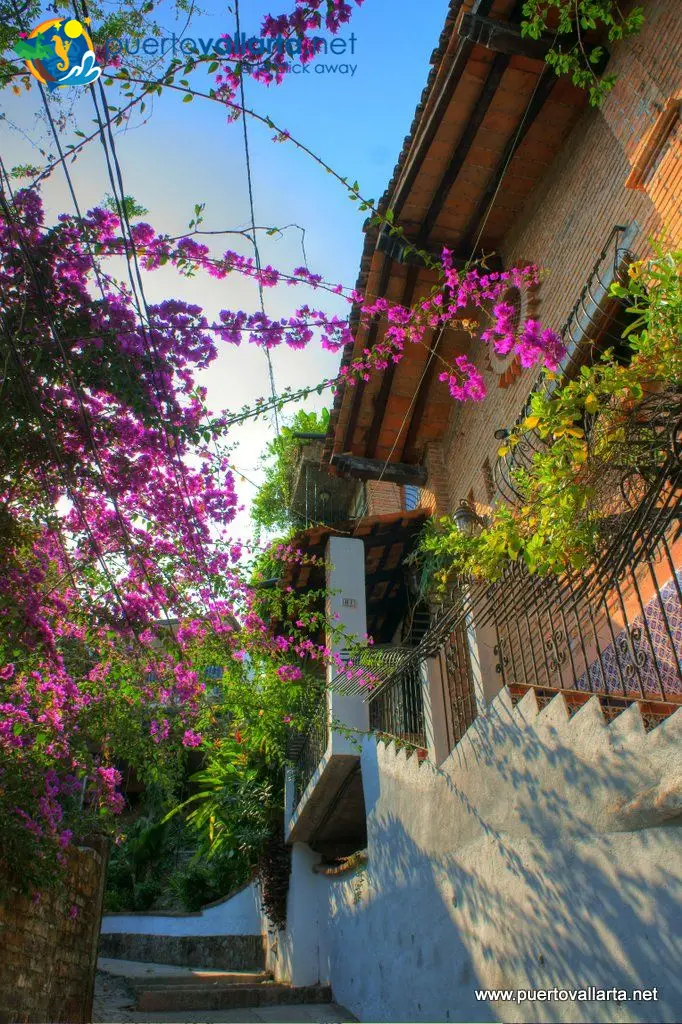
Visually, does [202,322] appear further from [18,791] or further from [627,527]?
[18,791]

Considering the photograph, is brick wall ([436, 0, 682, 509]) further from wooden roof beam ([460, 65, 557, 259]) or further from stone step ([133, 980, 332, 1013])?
stone step ([133, 980, 332, 1013])

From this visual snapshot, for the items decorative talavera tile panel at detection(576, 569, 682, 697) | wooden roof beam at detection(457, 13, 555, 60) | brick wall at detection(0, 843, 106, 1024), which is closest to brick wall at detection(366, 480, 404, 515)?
brick wall at detection(0, 843, 106, 1024)

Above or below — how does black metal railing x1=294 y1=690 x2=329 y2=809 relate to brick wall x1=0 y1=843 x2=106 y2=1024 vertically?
above

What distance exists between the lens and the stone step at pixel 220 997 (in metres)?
8.55

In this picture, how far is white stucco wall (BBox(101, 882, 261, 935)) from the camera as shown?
1402cm

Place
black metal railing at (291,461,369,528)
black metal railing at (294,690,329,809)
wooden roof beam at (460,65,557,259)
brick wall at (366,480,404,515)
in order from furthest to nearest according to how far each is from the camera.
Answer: black metal railing at (291,461,369,528) < brick wall at (366,480,404,515) < black metal railing at (294,690,329,809) < wooden roof beam at (460,65,557,259)

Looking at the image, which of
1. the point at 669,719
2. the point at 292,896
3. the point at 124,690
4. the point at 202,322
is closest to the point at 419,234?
the point at 202,322

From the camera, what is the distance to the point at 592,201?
7.53 m

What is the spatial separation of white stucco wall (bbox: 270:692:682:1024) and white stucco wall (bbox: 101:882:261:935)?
22.8 feet

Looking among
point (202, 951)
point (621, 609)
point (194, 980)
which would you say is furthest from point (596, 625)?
point (202, 951)

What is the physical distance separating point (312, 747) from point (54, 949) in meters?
4.47

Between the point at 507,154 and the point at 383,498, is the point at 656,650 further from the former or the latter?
the point at 383,498

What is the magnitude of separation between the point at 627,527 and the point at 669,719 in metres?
1.16

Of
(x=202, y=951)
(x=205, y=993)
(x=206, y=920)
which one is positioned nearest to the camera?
(x=205, y=993)
